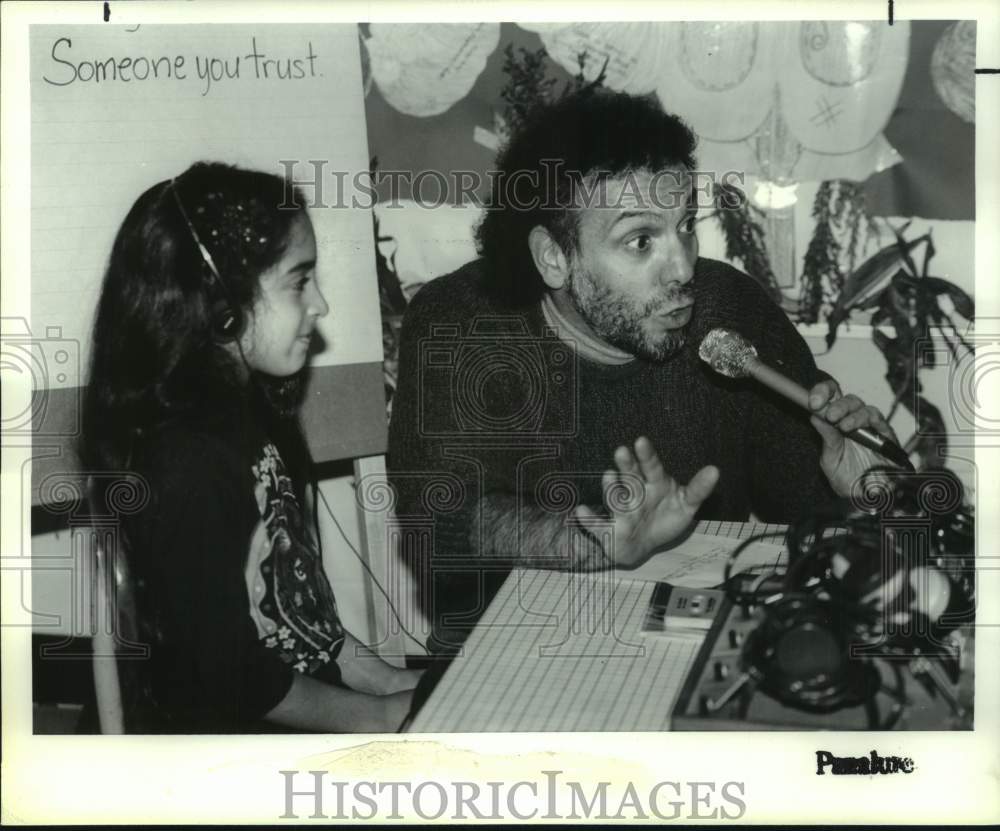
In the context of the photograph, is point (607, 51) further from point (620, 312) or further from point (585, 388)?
point (585, 388)

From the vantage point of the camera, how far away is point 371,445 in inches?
93.5

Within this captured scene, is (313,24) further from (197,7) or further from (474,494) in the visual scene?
(474,494)

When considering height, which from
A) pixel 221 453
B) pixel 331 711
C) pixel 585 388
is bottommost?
pixel 331 711

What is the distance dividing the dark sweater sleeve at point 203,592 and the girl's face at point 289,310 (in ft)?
0.63

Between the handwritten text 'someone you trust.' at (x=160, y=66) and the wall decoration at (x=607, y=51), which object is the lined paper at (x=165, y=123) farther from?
the wall decoration at (x=607, y=51)

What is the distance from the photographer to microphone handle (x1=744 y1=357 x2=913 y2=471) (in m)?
2.35

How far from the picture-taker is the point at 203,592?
2.30 m

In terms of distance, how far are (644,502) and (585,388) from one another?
25cm

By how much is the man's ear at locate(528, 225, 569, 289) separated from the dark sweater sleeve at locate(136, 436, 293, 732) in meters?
0.69

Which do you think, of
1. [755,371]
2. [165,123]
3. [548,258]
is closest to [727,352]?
[755,371]

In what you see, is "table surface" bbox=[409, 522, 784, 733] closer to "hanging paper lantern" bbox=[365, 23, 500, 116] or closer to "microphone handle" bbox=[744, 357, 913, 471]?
"microphone handle" bbox=[744, 357, 913, 471]

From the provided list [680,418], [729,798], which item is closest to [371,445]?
[680,418]

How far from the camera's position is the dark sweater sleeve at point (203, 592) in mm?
2285

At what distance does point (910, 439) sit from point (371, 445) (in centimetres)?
106
